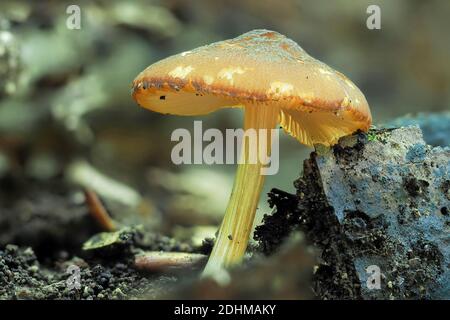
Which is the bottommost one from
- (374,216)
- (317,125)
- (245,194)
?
(374,216)

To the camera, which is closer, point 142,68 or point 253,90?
point 253,90

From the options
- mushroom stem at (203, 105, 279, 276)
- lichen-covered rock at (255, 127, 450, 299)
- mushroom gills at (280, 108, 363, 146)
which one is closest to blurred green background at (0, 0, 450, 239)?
mushroom gills at (280, 108, 363, 146)

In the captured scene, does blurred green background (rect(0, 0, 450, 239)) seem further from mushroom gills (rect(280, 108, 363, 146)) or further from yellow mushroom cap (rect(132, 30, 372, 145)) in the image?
yellow mushroom cap (rect(132, 30, 372, 145))

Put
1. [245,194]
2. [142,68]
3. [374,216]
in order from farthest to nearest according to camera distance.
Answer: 1. [142,68]
2. [245,194]
3. [374,216]

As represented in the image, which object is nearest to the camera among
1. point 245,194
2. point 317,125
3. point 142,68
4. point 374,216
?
point 374,216

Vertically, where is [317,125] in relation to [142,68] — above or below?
below

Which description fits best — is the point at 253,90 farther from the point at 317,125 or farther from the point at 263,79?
the point at 317,125

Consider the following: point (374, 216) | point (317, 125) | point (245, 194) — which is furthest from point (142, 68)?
point (374, 216)
